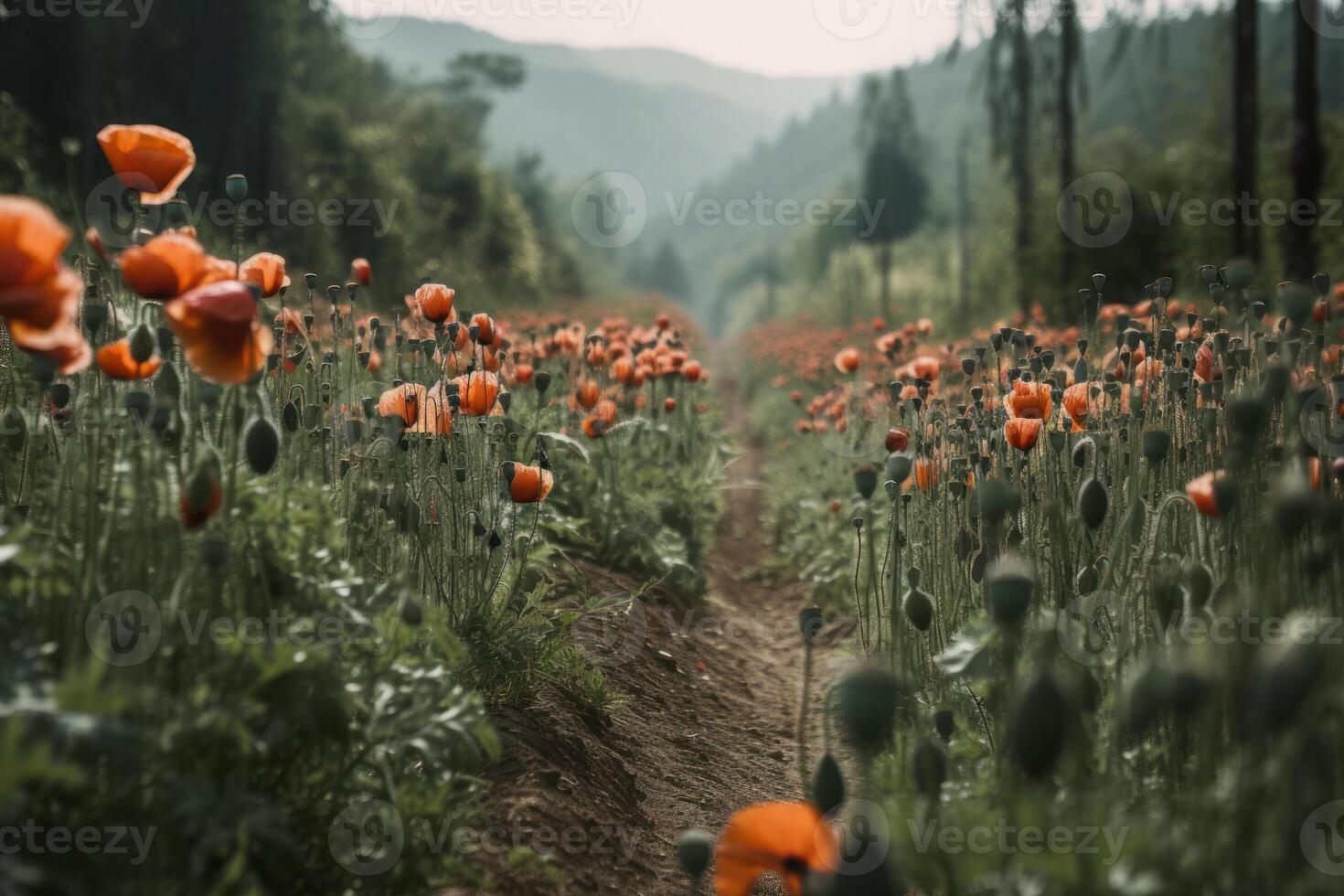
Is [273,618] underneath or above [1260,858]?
above

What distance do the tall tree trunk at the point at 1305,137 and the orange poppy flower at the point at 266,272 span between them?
7.69 meters

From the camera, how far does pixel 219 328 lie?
66.7 inches

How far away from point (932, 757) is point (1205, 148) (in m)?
18.6

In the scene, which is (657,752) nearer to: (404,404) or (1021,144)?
(404,404)

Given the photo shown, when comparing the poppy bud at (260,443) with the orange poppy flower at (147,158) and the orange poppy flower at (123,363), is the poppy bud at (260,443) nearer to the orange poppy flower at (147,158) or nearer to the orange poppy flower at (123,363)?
the orange poppy flower at (123,363)

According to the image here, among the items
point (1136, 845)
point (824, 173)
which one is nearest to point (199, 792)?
point (1136, 845)

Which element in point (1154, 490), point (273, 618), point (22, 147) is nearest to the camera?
point (273, 618)

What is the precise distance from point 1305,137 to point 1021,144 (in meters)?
8.20

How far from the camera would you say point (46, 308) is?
4.89 ft

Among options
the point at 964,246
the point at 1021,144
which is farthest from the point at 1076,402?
the point at 964,246

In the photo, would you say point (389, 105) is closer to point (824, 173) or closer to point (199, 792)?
point (199, 792)

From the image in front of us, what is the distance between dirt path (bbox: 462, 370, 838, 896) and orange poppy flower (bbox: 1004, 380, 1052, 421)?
132 centimetres

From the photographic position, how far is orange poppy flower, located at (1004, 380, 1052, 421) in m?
2.56

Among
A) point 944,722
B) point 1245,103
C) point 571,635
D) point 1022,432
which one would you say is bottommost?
point 571,635
